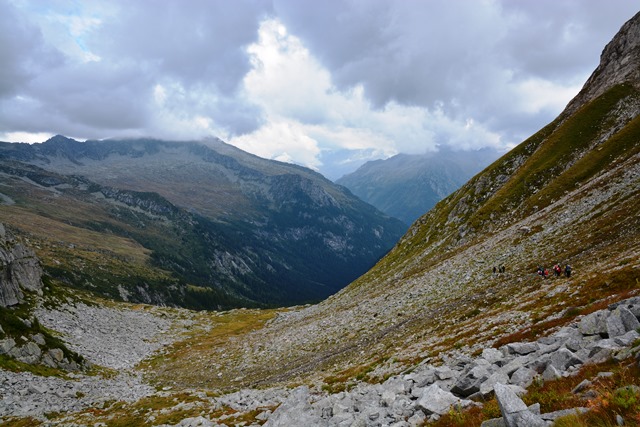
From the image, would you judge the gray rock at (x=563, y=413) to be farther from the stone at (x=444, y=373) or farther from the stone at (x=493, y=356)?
the stone at (x=444, y=373)

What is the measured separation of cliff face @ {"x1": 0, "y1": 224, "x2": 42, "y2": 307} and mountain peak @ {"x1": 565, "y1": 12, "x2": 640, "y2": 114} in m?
169

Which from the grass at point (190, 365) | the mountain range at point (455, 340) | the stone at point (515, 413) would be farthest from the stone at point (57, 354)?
the stone at point (515, 413)

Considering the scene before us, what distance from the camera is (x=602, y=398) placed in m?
8.46

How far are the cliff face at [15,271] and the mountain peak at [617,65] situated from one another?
168876mm

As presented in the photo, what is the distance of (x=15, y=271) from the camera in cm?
7662

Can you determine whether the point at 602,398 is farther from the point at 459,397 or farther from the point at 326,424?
the point at 326,424

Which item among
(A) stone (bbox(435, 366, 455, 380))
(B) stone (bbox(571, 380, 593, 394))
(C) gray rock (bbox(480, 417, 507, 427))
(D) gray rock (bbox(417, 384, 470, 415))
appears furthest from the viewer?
(A) stone (bbox(435, 366, 455, 380))

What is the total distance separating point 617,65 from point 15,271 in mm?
187971

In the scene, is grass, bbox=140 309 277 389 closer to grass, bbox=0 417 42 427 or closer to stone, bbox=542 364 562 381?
grass, bbox=0 417 42 427

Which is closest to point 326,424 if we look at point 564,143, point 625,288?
point 625,288

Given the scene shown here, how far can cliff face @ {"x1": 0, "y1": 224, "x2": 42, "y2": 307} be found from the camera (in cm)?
6725

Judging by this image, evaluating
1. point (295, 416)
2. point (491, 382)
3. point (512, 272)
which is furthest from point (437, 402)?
point (512, 272)

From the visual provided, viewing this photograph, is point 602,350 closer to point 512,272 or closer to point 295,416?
point 295,416

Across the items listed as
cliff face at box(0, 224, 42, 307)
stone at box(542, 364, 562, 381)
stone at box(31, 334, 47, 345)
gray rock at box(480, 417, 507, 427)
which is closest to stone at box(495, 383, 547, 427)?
gray rock at box(480, 417, 507, 427)
